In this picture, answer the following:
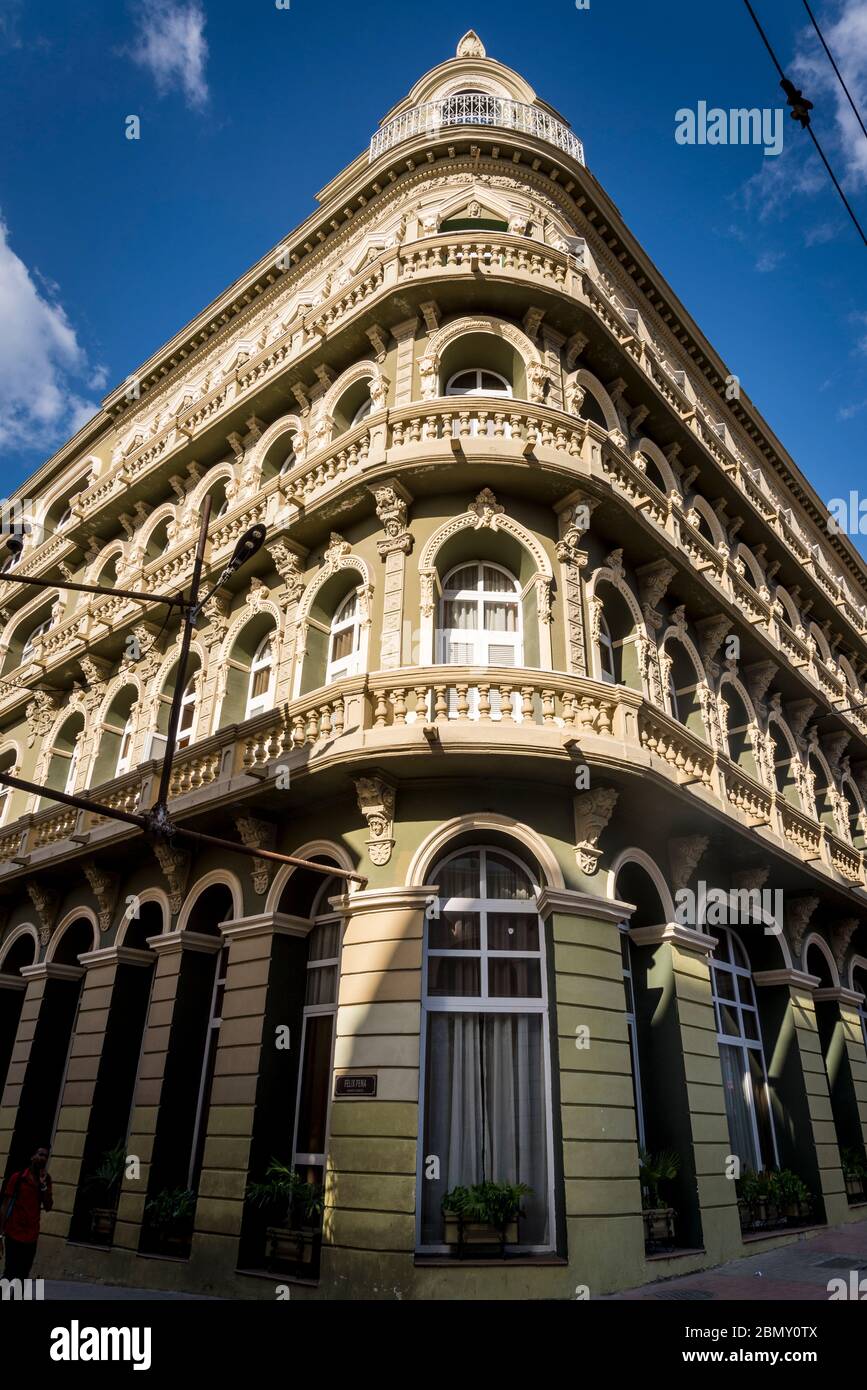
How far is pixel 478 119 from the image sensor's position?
19078 mm

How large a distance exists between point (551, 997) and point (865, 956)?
13.6 meters

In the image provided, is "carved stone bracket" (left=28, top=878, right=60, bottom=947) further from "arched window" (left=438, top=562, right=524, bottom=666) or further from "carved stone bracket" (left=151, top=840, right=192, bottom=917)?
"arched window" (left=438, top=562, right=524, bottom=666)

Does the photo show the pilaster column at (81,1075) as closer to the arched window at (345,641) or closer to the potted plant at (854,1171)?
the arched window at (345,641)

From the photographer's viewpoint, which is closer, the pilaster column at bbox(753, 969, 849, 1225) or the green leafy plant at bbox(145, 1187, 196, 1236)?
the green leafy plant at bbox(145, 1187, 196, 1236)

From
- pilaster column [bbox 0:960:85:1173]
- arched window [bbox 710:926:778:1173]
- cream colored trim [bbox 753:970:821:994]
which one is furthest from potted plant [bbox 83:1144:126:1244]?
cream colored trim [bbox 753:970:821:994]

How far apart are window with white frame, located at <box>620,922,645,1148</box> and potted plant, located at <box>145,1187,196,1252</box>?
20.5ft

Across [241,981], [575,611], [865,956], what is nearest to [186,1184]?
[241,981]

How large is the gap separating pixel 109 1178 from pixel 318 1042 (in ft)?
14.8

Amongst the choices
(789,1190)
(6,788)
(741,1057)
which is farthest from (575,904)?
(6,788)

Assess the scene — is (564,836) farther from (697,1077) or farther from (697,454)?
(697,454)

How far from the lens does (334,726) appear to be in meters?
11.7

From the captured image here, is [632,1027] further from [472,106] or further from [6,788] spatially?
[472,106]

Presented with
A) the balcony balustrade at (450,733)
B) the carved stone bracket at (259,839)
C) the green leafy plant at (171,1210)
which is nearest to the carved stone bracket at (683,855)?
the balcony balustrade at (450,733)

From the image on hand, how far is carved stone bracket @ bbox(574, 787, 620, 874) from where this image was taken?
11.3 metres
